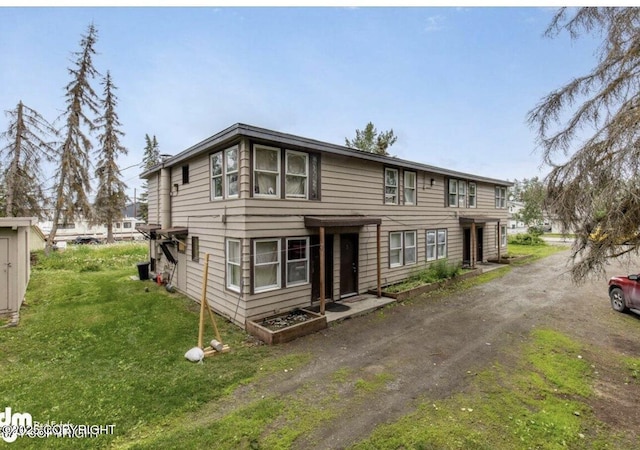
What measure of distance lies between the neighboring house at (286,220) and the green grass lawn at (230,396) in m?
1.89

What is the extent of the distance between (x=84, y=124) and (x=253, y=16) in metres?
20.4

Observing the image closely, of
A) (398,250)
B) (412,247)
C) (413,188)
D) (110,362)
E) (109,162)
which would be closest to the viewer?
(110,362)

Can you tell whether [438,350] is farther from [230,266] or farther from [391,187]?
[391,187]

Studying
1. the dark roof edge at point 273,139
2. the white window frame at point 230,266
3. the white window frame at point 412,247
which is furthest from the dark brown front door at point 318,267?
the white window frame at point 412,247

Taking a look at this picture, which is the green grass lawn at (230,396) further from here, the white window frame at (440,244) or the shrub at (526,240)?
the shrub at (526,240)

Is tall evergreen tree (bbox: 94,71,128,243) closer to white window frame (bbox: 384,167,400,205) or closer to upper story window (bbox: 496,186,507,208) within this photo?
white window frame (bbox: 384,167,400,205)

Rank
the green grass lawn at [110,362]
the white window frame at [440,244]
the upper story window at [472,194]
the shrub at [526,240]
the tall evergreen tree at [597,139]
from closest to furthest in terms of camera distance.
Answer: the tall evergreen tree at [597,139], the green grass lawn at [110,362], the white window frame at [440,244], the upper story window at [472,194], the shrub at [526,240]

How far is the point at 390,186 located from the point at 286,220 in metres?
5.10

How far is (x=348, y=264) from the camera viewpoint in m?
9.84

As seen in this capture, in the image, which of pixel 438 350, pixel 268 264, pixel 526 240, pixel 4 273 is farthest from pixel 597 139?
pixel 526 240

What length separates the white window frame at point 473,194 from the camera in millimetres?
15914

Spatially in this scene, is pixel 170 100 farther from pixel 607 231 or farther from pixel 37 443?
pixel 607 231

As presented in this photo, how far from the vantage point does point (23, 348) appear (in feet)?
20.3

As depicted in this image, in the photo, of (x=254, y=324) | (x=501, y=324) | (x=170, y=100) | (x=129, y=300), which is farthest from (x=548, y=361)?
(x=170, y=100)
